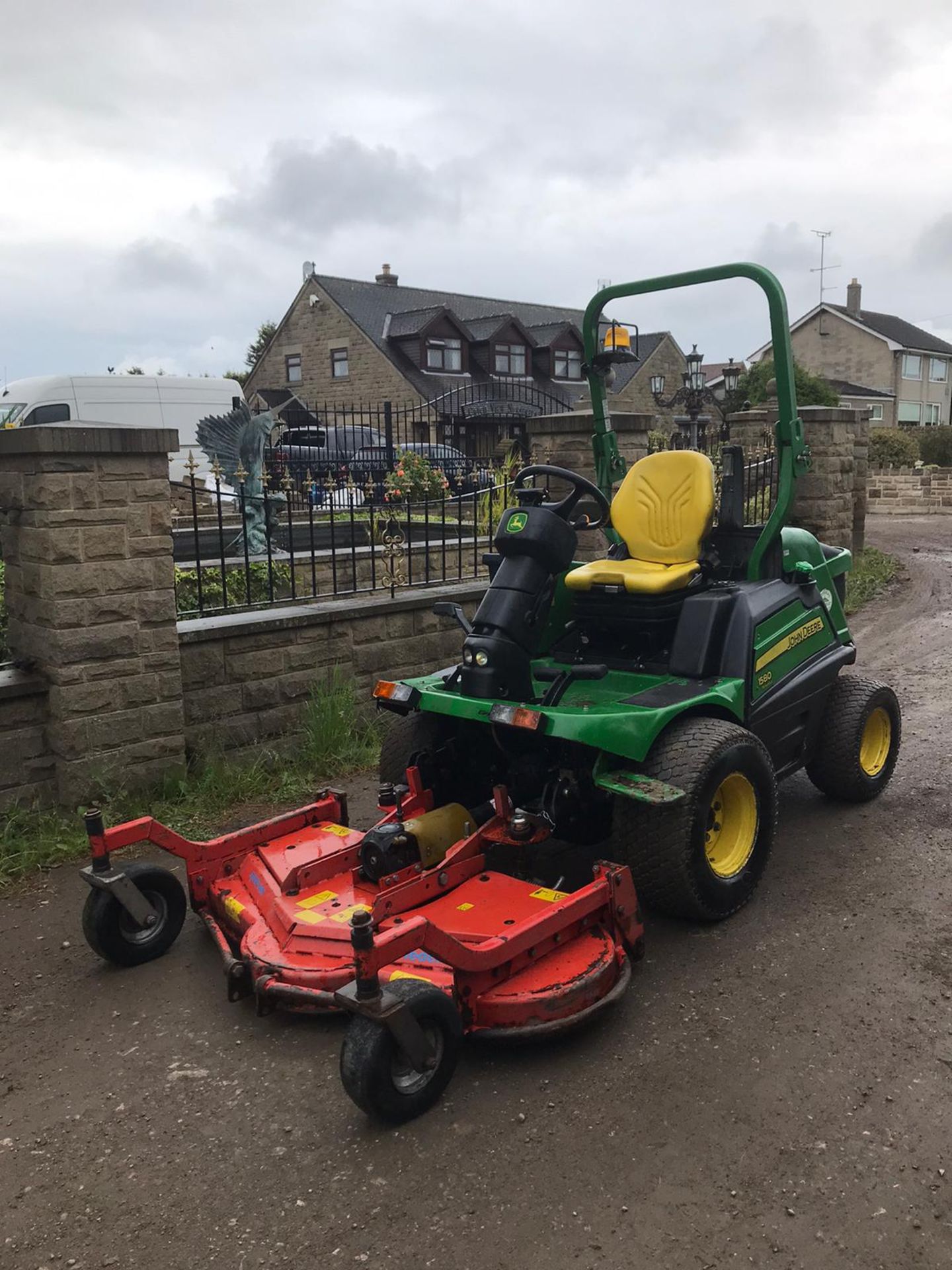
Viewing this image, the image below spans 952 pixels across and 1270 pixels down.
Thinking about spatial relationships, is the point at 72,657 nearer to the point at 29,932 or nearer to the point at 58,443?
the point at 58,443

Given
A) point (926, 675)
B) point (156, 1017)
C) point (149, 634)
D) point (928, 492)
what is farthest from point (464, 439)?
point (156, 1017)

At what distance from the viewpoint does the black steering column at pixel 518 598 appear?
395 cm

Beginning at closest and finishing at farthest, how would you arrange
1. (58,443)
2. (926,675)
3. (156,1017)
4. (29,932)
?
1. (156,1017)
2. (29,932)
3. (58,443)
4. (926,675)

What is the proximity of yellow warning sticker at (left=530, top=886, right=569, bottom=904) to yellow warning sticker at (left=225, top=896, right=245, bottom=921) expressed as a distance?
1.00 meters

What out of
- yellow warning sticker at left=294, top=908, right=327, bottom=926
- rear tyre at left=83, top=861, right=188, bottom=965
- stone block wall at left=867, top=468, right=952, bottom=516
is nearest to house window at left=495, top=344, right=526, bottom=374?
stone block wall at left=867, top=468, right=952, bottom=516

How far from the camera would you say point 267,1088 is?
9.72ft

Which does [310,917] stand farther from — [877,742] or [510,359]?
[510,359]

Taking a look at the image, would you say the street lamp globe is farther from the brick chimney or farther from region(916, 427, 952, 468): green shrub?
the brick chimney

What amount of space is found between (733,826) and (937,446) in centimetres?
3406

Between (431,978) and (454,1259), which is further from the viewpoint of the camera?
(431,978)

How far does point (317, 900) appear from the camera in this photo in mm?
3482

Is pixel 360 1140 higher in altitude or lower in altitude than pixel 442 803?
lower

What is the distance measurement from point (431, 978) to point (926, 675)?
5.81 meters

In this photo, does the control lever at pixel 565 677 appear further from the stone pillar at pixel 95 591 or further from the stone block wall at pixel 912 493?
the stone block wall at pixel 912 493
